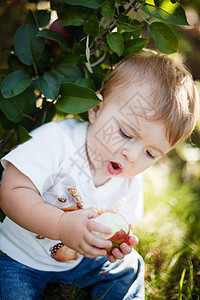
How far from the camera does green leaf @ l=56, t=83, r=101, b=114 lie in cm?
110

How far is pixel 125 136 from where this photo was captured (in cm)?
113

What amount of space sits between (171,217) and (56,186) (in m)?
0.85

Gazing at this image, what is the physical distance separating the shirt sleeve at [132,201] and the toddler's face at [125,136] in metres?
0.22

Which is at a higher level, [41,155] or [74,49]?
[74,49]

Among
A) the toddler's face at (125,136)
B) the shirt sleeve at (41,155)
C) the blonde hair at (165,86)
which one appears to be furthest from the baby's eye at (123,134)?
the shirt sleeve at (41,155)

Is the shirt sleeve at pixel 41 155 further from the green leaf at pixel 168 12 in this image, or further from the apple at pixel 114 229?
the green leaf at pixel 168 12

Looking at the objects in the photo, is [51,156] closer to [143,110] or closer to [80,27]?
[143,110]

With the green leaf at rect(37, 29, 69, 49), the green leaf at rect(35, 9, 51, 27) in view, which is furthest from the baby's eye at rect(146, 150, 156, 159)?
the green leaf at rect(35, 9, 51, 27)

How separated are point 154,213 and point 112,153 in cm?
77

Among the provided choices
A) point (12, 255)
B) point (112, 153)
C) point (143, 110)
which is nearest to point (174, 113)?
point (143, 110)

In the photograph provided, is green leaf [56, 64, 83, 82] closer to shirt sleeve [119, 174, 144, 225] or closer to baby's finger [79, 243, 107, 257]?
shirt sleeve [119, 174, 144, 225]

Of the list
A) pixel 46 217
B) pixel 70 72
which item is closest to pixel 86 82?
pixel 70 72

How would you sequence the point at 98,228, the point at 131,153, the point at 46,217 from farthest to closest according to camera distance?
the point at 131,153 < the point at 46,217 < the point at 98,228

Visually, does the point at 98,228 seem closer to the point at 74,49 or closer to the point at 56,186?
the point at 56,186
